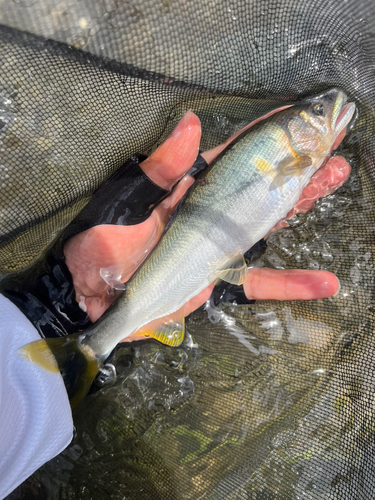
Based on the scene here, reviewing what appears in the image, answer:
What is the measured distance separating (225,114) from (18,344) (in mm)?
1553

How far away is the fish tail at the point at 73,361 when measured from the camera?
1543 mm

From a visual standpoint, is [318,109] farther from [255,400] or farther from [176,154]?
[255,400]

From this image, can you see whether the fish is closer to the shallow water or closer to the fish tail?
the fish tail

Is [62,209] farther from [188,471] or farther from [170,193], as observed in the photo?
[188,471]

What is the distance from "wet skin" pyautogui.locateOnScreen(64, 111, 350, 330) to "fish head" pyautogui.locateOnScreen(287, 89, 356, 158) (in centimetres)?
22

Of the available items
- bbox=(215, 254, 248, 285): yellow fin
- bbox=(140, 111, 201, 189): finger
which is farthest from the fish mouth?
bbox=(215, 254, 248, 285): yellow fin

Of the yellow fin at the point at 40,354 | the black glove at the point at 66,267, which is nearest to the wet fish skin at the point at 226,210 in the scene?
the yellow fin at the point at 40,354

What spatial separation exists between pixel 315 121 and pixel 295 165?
9.9 inches

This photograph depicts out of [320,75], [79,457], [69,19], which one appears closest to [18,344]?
[79,457]

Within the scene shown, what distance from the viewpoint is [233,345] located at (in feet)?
6.49

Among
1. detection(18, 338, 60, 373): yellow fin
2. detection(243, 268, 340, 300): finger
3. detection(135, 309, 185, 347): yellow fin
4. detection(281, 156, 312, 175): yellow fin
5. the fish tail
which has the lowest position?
detection(243, 268, 340, 300): finger

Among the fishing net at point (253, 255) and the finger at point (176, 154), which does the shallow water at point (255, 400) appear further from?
the finger at point (176, 154)

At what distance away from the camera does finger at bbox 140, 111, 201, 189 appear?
5.83ft

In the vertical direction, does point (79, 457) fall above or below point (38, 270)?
below
